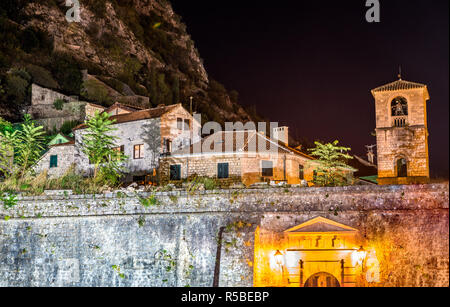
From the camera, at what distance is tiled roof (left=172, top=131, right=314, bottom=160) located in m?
30.0

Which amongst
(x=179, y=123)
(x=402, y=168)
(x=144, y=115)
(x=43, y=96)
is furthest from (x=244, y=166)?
(x=43, y=96)

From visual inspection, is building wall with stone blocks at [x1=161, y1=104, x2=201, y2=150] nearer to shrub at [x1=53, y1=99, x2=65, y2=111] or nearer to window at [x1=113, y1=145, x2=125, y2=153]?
window at [x1=113, y1=145, x2=125, y2=153]

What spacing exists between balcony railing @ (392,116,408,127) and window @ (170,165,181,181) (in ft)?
49.7

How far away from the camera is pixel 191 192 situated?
2048 cm

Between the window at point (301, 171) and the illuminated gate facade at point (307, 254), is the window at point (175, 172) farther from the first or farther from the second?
the illuminated gate facade at point (307, 254)

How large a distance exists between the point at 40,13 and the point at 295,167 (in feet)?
172

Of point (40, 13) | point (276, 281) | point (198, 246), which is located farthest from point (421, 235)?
point (40, 13)

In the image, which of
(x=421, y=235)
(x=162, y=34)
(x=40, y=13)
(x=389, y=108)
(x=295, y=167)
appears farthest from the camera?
(x=162, y=34)

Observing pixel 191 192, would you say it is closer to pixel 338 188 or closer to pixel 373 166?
pixel 338 188

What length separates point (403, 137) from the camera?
1291 inches

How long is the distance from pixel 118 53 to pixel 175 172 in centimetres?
4555

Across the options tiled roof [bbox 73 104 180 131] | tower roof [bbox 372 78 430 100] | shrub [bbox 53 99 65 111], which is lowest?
tiled roof [bbox 73 104 180 131]

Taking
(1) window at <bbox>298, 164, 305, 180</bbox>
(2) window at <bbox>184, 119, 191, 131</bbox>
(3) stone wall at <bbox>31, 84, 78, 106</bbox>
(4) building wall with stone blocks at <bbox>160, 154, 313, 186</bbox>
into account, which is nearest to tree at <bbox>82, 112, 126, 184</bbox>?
(4) building wall with stone blocks at <bbox>160, 154, 313, 186</bbox>

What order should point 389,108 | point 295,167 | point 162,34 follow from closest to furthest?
point 295,167 < point 389,108 < point 162,34
